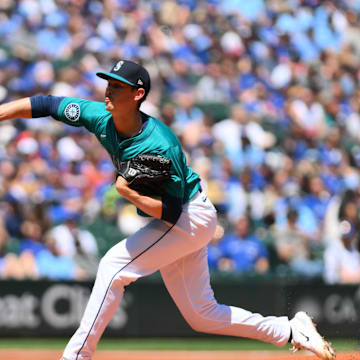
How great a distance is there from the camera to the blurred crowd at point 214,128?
10172 mm

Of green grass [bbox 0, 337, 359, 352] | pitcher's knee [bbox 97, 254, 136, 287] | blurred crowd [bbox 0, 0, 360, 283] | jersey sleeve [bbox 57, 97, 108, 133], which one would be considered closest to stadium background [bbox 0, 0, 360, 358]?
blurred crowd [bbox 0, 0, 360, 283]

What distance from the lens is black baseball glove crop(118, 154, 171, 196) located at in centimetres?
446

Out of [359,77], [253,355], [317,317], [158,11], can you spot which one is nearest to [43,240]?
[253,355]

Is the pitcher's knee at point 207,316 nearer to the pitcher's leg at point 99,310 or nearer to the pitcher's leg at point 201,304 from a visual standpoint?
the pitcher's leg at point 201,304

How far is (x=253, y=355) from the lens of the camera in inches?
349

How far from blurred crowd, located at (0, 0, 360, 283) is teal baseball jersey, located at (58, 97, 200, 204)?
444 cm

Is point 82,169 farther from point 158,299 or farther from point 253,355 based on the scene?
point 253,355

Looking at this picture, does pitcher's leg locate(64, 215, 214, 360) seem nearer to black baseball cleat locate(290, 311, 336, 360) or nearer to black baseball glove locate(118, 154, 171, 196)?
black baseball glove locate(118, 154, 171, 196)

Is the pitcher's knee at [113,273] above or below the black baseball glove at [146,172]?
below

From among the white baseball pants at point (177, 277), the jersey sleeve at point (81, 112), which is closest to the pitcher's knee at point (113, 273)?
Result: the white baseball pants at point (177, 277)

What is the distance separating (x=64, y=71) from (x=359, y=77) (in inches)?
240

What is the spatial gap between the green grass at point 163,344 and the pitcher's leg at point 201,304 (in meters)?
4.50

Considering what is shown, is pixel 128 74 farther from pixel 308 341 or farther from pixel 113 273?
pixel 308 341

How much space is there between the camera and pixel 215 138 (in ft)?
39.3
